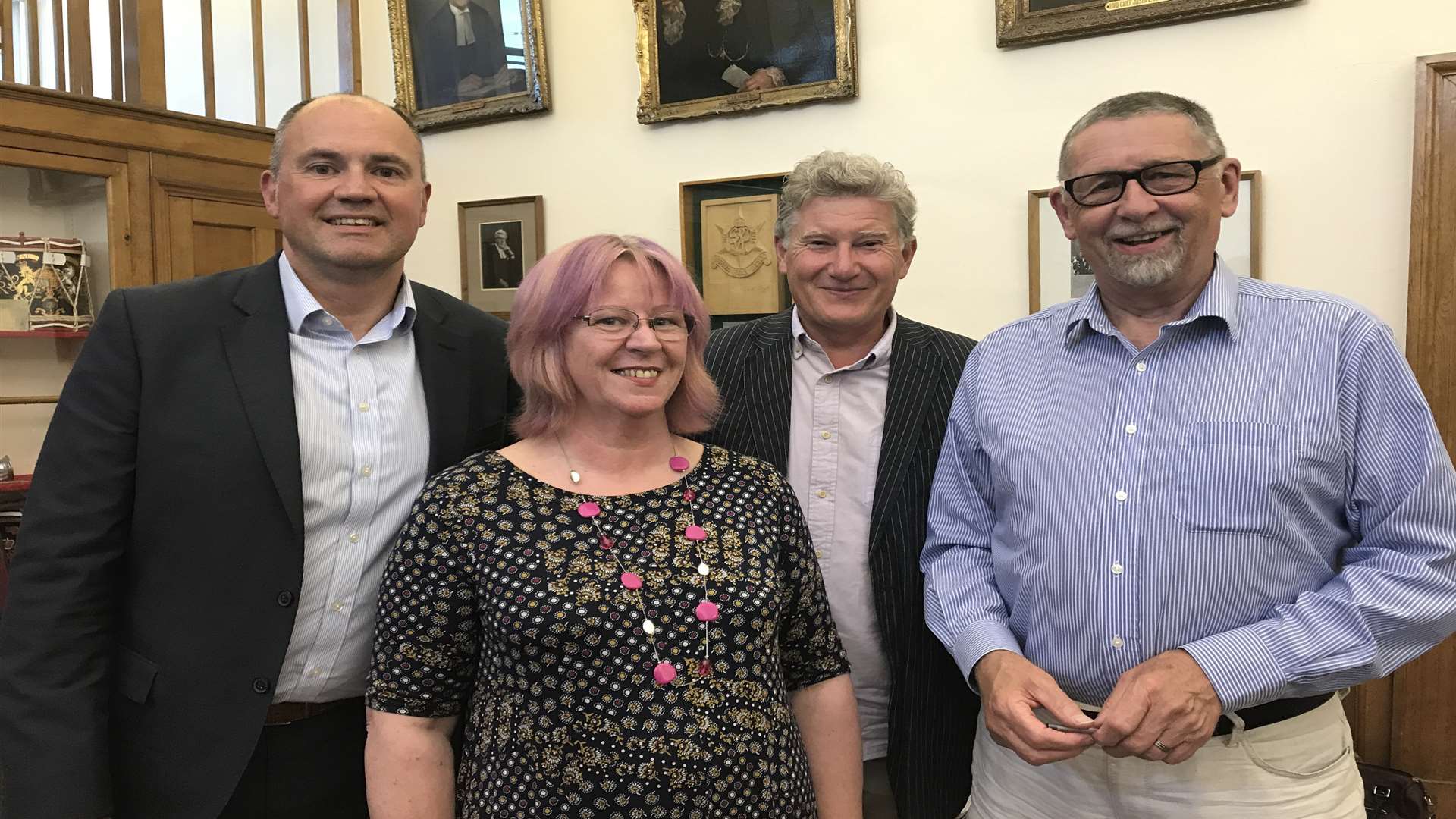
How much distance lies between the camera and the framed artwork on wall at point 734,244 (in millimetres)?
3227

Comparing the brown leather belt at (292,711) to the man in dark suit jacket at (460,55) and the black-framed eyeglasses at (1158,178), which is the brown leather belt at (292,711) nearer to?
the black-framed eyeglasses at (1158,178)

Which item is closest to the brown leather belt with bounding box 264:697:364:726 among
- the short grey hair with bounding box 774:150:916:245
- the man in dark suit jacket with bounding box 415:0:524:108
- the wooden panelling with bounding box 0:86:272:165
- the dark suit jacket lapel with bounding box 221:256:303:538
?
the dark suit jacket lapel with bounding box 221:256:303:538

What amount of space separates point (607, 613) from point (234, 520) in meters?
0.66

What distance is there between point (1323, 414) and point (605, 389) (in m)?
1.07

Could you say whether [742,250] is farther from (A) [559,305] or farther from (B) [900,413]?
(A) [559,305]

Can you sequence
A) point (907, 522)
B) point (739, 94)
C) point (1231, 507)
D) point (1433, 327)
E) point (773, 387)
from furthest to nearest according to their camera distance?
point (739, 94) → point (1433, 327) → point (773, 387) → point (907, 522) → point (1231, 507)

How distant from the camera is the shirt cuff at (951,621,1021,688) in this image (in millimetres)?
1548

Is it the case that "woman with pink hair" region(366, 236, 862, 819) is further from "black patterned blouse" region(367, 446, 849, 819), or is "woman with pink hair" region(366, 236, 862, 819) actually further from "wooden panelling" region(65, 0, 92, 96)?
"wooden panelling" region(65, 0, 92, 96)

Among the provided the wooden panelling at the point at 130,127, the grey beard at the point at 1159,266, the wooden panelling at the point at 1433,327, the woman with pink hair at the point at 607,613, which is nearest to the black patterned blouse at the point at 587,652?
the woman with pink hair at the point at 607,613

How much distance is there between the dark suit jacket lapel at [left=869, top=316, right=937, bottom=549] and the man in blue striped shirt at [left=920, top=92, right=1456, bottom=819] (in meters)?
0.21

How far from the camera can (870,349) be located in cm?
192

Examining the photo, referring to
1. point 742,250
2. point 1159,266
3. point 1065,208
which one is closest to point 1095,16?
point 742,250

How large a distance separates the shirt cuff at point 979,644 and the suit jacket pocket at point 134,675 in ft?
4.30

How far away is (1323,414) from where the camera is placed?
56.1 inches
